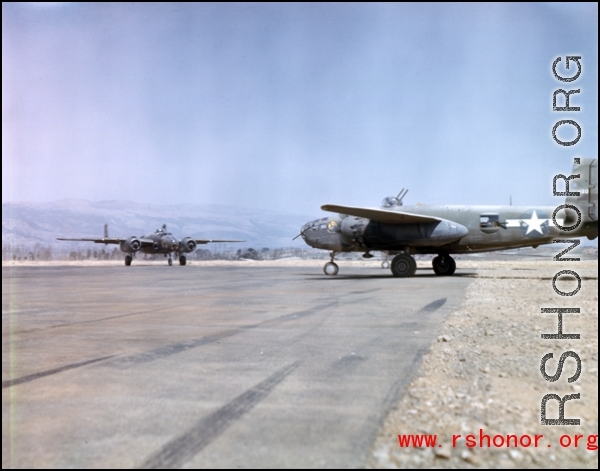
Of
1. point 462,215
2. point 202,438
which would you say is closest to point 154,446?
point 202,438

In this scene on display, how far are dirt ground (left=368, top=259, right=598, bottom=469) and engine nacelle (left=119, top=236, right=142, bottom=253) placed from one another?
1555 inches

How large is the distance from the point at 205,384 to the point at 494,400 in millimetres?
2419

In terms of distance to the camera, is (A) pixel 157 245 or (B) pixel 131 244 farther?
(A) pixel 157 245

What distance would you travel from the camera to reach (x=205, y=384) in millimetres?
4637

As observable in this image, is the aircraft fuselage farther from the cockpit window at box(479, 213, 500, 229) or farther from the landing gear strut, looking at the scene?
the landing gear strut

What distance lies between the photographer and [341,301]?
1136 centimetres

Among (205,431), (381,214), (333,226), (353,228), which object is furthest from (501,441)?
Answer: (333,226)

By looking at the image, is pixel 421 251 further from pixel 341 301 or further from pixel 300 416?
pixel 300 416

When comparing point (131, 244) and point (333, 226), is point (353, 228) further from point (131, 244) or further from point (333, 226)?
point (131, 244)

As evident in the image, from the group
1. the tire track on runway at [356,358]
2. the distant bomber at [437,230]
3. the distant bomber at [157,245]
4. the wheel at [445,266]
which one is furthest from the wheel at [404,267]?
the distant bomber at [157,245]

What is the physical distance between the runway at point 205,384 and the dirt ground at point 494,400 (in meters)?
0.22

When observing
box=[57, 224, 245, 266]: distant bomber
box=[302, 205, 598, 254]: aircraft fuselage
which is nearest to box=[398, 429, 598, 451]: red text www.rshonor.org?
box=[302, 205, 598, 254]: aircraft fuselage

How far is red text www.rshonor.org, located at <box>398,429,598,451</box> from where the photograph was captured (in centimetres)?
308

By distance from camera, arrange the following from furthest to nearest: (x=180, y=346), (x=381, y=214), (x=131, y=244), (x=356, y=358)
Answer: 1. (x=131, y=244)
2. (x=381, y=214)
3. (x=180, y=346)
4. (x=356, y=358)
